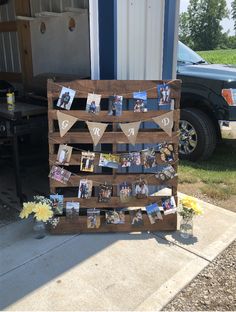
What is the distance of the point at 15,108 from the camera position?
3736 mm

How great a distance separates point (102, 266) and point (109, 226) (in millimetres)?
500

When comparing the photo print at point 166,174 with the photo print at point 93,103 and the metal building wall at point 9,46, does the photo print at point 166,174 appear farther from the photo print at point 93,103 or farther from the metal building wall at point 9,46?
the metal building wall at point 9,46

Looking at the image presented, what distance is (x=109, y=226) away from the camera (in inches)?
128

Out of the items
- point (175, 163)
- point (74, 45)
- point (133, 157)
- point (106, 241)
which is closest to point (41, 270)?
point (106, 241)

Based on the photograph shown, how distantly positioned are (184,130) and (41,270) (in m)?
3.29

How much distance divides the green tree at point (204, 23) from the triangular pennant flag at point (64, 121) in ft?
265

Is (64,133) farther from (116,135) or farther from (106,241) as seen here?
(106,241)

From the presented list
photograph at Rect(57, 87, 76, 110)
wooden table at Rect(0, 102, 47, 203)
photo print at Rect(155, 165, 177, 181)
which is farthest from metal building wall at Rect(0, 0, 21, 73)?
photo print at Rect(155, 165, 177, 181)

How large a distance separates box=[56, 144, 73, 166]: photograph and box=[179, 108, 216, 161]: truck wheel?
2.64 metres

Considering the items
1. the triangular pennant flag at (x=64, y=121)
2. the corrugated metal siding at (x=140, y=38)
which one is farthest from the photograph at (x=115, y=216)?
Result: the corrugated metal siding at (x=140, y=38)

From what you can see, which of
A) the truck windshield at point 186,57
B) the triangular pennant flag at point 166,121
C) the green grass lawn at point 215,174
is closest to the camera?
the triangular pennant flag at point 166,121

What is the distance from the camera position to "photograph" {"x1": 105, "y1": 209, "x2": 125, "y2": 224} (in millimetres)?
3215

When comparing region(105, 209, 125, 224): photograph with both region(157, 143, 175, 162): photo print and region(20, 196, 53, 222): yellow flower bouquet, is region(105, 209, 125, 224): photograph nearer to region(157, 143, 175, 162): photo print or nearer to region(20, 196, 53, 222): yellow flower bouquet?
region(20, 196, 53, 222): yellow flower bouquet

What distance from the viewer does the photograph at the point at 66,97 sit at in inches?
117
